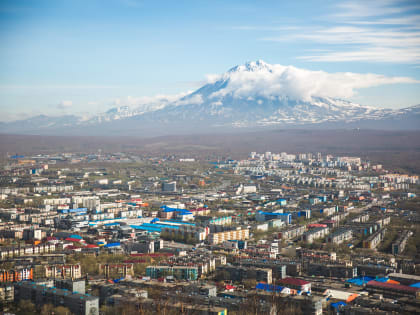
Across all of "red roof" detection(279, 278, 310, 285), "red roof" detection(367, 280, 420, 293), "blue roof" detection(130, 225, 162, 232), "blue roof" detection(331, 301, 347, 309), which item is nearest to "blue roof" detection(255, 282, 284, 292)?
"red roof" detection(279, 278, 310, 285)

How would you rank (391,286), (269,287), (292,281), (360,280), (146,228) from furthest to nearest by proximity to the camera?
1. (146,228)
2. (360,280)
3. (292,281)
4. (391,286)
5. (269,287)

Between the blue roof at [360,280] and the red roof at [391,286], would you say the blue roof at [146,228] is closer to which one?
the blue roof at [360,280]

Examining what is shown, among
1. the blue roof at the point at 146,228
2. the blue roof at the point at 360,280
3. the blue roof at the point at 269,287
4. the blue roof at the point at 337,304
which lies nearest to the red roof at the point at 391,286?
the blue roof at the point at 360,280

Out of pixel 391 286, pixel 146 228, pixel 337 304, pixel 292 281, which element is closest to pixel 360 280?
pixel 391 286

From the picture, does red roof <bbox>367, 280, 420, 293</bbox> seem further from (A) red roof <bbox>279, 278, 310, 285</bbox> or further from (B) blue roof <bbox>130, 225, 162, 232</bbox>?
(B) blue roof <bbox>130, 225, 162, 232</bbox>

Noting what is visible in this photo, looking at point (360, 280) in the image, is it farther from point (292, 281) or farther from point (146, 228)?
point (146, 228)

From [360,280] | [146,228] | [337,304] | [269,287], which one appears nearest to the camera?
[337,304]

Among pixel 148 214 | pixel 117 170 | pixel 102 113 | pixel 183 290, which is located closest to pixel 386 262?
pixel 183 290

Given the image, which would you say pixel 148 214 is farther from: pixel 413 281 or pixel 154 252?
pixel 413 281

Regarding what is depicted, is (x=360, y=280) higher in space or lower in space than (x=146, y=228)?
lower

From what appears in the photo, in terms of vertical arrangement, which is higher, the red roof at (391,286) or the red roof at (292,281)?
the red roof at (292,281)

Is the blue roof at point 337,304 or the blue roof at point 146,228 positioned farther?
the blue roof at point 146,228

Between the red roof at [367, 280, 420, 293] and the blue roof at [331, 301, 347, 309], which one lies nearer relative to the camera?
the blue roof at [331, 301, 347, 309]
